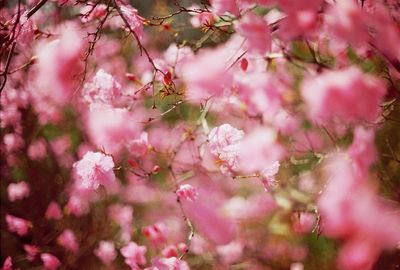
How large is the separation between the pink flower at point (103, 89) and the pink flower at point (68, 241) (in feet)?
4.56

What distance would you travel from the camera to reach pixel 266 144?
116 cm

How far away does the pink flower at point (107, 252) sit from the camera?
3178 mm

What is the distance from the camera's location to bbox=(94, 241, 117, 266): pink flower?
3178 mm

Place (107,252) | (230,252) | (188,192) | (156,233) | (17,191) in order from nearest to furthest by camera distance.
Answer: (188,192), (156,233), (230,252), (107,252), (17,191)

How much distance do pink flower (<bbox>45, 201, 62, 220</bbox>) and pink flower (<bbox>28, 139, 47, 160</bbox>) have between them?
467mm

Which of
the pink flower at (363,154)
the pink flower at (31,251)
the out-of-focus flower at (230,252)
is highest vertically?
the pink flower at (363,154)

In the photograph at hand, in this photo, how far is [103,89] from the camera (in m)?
2.19

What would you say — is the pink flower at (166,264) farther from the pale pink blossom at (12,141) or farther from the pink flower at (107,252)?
the pale pink blossom at (12,141)

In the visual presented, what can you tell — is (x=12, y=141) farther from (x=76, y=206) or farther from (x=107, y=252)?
(x=107, y=252)

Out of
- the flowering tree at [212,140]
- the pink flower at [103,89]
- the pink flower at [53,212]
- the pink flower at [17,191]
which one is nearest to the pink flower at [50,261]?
the flowering tree at [212,140]

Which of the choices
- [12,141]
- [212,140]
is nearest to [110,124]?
[212,140]

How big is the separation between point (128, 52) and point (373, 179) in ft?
11.7

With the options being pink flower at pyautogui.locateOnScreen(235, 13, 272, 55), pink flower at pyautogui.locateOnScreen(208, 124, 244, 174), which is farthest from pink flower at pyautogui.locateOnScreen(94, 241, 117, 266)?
pink flower at pyautogui.locateOnScreen(235, 13, 272, 55)

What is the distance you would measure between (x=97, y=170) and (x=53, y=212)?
5.83 feet
